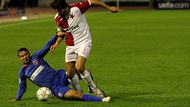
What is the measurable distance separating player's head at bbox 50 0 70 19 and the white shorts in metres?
0.67

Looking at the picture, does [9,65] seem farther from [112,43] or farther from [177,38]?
[177,38]

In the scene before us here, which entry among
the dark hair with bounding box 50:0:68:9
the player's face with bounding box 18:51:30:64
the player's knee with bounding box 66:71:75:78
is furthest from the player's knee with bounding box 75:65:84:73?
the dark hair with bounding box 50:0:68:9

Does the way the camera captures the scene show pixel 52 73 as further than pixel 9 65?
No

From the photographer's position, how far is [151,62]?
62.7ft

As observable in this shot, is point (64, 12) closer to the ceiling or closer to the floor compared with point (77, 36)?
closer to the ceiling

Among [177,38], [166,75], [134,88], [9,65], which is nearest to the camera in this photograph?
[134,88]

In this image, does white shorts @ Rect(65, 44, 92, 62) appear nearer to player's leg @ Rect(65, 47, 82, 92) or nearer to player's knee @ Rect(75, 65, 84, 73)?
player's leg @ Rect(65, 47, 82, 92)

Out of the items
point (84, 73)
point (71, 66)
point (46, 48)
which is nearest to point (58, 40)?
point (46, 48)

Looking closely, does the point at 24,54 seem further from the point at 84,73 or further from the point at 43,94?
the point at 84,73

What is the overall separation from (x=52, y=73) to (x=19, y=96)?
0.80 meters

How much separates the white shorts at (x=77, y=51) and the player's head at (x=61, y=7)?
666 millimetres

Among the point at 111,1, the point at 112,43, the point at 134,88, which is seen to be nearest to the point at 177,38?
the point at 112,43

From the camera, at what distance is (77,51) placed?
11.9 m

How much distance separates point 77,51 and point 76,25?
20.7 inches
